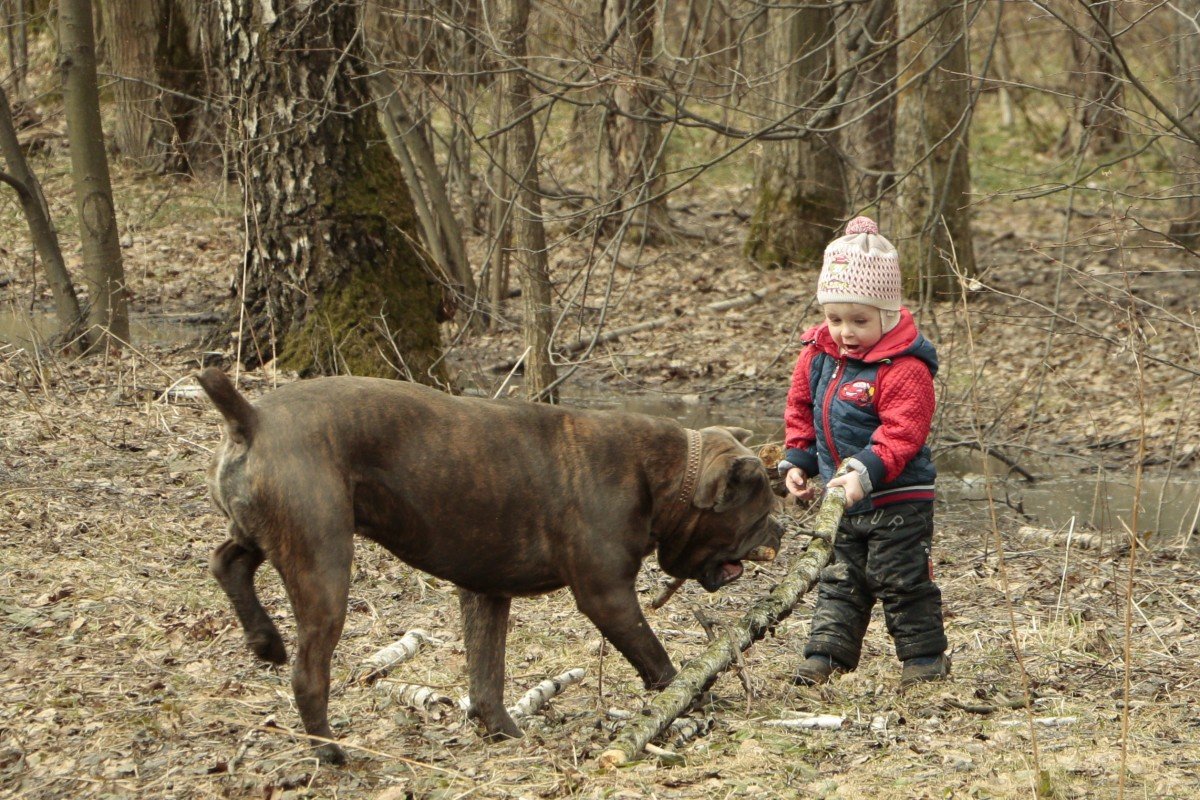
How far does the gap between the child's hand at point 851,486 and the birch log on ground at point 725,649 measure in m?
0.03

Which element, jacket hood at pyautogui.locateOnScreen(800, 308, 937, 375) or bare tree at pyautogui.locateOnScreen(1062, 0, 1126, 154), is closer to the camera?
jacket hood at pyautogui.locateOnScreen(800, 308, 937, 375)

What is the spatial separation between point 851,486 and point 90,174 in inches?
308

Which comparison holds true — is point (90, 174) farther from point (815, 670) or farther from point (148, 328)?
point (815, 670)

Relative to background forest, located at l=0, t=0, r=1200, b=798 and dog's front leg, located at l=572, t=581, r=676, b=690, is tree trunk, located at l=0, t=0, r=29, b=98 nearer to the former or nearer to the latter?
background forest, located at l=0, t=0, r=1200, b=798

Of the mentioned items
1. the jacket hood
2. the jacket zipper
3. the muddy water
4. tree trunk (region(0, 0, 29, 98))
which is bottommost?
the muddy water

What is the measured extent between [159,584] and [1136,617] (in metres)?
5.04


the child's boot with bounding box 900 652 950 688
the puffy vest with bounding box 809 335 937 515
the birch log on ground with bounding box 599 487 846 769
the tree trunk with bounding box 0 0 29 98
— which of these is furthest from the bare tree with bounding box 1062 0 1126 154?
the tree trunk with bounding box 0 0 29 98

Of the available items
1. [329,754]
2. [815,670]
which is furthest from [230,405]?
[815,670]

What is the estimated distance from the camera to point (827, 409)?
5.79 m

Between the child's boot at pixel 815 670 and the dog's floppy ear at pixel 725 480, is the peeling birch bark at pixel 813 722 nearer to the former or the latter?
the child's boot at pixel 815 670

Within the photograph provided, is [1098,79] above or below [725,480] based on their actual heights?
above

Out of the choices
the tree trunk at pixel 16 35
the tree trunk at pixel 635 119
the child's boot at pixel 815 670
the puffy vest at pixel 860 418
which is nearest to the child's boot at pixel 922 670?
the child's boot at pixel 815 670

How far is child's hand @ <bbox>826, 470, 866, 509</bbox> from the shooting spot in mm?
5332

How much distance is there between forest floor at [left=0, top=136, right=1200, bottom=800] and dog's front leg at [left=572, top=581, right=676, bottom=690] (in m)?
0.26
